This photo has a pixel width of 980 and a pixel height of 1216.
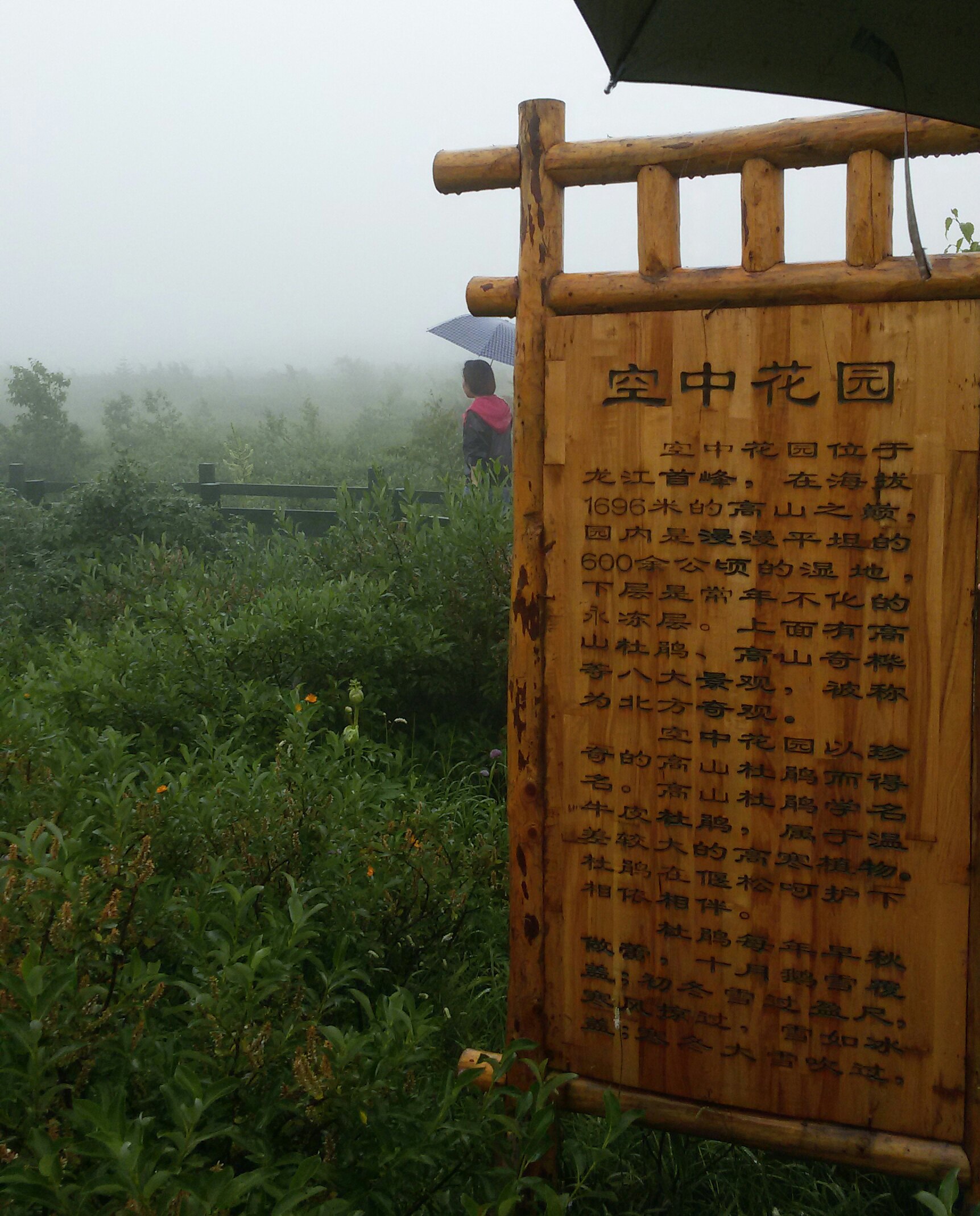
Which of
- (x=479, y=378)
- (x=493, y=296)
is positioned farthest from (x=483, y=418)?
(x=493, y=296)

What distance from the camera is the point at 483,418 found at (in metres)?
6.30

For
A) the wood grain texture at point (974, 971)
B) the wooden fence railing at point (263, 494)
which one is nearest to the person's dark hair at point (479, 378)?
the wooden fence railing at point (263, 494)

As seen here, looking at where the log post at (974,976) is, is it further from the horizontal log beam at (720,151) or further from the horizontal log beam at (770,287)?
the horizontal log beam at (720,151)

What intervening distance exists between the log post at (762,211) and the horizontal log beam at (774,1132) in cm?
161

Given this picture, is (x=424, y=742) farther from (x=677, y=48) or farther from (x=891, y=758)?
(x=677, y=48)

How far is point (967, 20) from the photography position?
1.52 meters

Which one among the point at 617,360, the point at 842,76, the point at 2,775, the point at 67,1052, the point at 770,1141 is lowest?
the point at 770,1141

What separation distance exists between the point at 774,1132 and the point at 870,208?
1.78m

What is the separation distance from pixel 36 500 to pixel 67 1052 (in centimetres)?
1036

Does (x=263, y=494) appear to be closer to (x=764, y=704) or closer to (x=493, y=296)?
(x=493, y=296)

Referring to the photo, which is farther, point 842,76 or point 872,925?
point 872,925

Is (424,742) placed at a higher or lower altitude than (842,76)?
lower

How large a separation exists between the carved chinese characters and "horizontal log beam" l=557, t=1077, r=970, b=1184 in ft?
0.09

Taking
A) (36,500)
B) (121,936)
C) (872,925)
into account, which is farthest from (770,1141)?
(36,500)
